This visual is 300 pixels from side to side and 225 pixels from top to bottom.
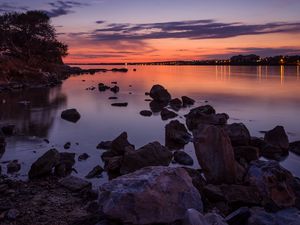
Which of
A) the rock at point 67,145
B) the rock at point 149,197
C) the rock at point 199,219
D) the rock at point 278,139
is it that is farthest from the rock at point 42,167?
the rock at point 278,139

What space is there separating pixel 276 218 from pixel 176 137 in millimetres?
12797

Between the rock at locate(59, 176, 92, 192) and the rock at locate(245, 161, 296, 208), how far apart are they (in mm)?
5836

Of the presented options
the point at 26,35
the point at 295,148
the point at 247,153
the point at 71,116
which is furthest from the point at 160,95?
the point at 26,35

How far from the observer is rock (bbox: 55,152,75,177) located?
15703mm

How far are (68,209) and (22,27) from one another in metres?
81.4

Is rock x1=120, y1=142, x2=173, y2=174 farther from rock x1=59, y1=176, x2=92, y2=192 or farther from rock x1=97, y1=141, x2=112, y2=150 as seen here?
rock x1=97, y1=141, x2=112, y2=150

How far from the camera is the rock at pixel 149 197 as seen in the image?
8.81m

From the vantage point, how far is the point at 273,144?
20891 millimetres

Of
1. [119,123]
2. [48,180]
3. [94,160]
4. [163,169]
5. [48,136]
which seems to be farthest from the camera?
[119,123]

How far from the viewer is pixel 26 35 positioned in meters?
86.2

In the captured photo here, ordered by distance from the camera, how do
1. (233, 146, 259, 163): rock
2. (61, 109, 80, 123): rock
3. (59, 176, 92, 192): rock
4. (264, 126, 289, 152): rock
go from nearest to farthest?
(59, 176, 92, 192): rock → (233, 146, 259, 163): rock → (264, 126, 289, 152): rock → (61, 109, 80, 123): rock

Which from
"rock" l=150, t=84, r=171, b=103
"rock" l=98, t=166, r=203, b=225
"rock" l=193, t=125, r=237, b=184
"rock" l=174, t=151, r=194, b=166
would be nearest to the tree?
"rock" l=150, t=84, r=171, b=103

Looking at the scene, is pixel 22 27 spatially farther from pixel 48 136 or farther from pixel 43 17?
pixel 48 136

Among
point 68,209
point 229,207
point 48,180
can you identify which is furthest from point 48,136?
point 229,207
